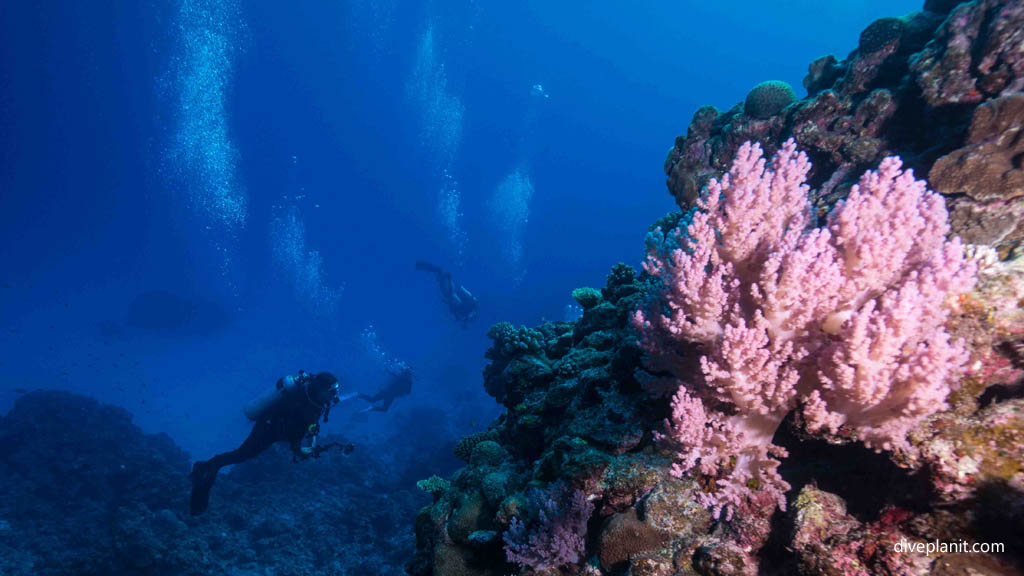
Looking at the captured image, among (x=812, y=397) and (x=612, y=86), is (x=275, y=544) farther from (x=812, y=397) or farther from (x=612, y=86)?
(x=612, y=86)

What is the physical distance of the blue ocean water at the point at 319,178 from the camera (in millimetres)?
37938

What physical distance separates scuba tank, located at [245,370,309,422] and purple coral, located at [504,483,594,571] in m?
9.41

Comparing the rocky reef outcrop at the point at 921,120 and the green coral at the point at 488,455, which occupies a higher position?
the rocky reef outcrop at the point at 921,120

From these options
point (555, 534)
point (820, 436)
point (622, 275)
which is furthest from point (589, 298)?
point (820, 436)

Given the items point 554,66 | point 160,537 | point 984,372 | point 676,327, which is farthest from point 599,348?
point 554,66

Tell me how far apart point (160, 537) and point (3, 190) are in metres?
48.3

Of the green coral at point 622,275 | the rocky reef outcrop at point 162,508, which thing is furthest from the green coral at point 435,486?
the rocky reef outcrop at point 162,508

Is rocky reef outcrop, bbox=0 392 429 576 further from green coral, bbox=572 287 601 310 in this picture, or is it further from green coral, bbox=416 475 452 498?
green coral, bbox=572 287 601 310

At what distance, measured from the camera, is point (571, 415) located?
5.04m

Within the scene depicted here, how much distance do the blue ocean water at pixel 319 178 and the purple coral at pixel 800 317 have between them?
27.9 m

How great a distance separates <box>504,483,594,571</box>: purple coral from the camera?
11.3 ft

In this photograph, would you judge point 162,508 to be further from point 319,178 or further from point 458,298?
point 319,178

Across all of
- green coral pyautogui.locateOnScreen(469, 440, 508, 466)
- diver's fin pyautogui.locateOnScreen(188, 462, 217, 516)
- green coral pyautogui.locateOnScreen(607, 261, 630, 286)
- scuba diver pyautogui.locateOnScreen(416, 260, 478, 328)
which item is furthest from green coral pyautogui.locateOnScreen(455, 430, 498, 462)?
scuba diver pyautogui.locateOnScreen(416, 260, 478, 328)

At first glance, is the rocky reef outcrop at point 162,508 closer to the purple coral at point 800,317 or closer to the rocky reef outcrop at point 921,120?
the purple coral at point 800,317
